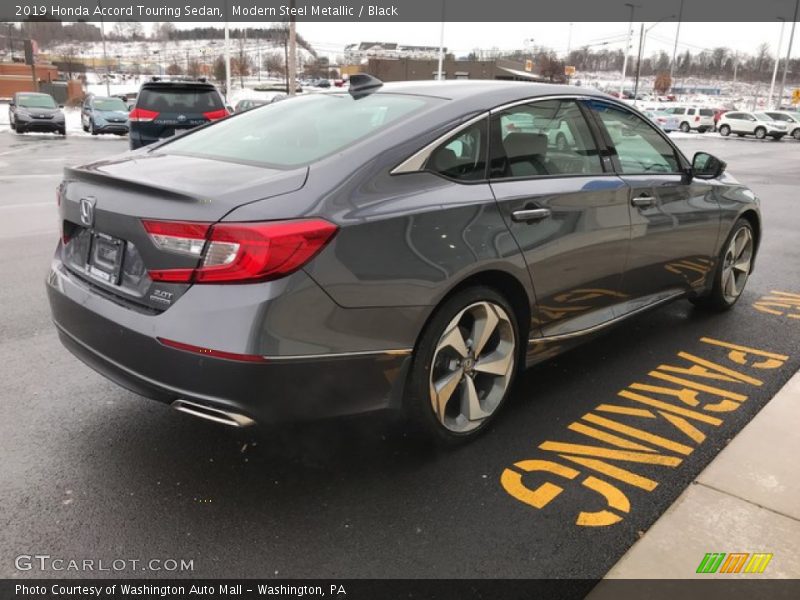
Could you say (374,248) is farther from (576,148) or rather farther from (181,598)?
(576,148)

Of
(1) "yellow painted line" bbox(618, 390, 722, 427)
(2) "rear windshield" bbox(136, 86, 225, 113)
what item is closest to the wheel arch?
(1) "yellow painted line" bbox(618, 390, 722, 427)

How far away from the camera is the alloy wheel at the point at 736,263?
5.08m

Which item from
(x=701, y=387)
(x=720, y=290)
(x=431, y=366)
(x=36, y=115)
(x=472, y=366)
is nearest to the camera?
(x=431, y=366)

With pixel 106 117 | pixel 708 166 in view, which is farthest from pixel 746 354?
pixel 106 117

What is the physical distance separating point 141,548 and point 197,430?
0.87m

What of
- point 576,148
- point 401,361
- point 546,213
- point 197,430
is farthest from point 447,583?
point 576,148

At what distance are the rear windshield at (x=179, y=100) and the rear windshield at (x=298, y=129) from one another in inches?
351

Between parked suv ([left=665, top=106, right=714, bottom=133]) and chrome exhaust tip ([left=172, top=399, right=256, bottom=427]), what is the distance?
153ft

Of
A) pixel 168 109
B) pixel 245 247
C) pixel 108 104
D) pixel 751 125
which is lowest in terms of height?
pixel 108 104

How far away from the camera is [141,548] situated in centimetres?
239

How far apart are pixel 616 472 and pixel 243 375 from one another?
1710 mm

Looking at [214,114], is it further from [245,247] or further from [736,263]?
[245,247]

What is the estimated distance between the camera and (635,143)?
411cm

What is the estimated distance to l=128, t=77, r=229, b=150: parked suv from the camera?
11.6 m
